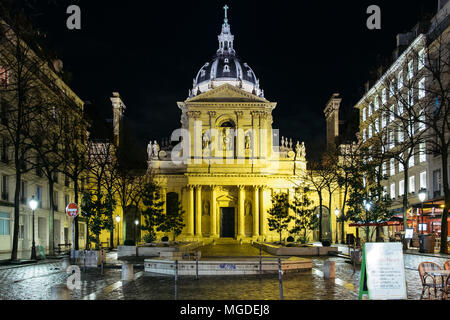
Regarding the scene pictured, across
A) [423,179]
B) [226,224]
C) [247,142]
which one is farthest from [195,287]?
[247,142]

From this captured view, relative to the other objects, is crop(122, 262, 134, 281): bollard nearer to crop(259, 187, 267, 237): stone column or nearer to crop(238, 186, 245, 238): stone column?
crop(238, 186, 245, 238): stone column

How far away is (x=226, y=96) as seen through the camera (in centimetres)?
8262

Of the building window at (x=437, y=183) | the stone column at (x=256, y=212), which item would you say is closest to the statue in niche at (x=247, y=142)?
the stone column at (x=256, y=212)

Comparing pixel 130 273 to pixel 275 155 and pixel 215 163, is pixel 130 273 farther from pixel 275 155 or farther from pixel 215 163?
pixel 275 155

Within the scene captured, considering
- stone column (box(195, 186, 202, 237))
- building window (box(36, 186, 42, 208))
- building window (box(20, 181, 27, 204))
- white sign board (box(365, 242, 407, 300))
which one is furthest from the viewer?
stone column (box(195, 186, 202, 237))

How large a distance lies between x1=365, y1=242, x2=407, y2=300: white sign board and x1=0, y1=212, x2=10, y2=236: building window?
117 feet

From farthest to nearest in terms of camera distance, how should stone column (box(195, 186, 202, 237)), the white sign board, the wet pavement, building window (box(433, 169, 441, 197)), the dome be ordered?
the dome → stone column (box(195, 186, 202, 237)) → building window (box(433, 169, 441, 197)) → the wet pavement → the white sign board

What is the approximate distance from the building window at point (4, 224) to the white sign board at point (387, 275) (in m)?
35.5

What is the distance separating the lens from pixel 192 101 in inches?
3219

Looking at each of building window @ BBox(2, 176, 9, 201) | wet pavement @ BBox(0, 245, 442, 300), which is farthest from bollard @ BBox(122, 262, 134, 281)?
building window @ BBox(2, 176, 9, 201)

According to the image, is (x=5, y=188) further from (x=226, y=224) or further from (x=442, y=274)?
(x=226, y=224)

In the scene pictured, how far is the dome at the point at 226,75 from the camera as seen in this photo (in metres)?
113

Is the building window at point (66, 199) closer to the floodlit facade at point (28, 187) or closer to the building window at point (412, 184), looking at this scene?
the floodlit facade at point (28, 187)

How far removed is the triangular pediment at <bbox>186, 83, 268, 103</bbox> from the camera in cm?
8212
